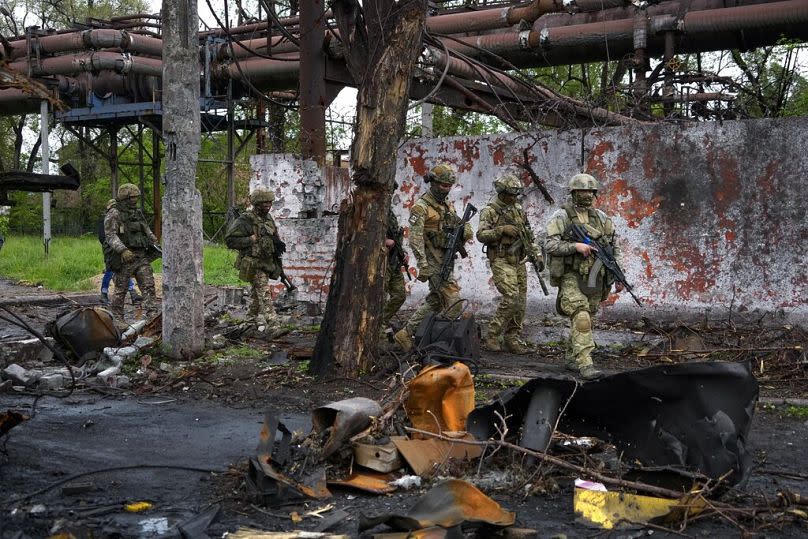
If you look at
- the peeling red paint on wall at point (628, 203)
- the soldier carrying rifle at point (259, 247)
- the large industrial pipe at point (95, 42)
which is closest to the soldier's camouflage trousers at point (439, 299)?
the soldier carrying rifle at point (259, 247)

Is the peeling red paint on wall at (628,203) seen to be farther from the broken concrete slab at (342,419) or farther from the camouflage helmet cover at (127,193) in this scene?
the camouflage helmet cover at (127,193)

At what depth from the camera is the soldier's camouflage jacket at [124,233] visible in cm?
1030

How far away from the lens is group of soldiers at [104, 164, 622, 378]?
722 cm

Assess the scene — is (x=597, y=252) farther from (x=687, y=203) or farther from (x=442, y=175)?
(x=687, y=203)

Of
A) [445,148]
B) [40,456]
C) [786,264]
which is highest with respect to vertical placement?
[445,148]

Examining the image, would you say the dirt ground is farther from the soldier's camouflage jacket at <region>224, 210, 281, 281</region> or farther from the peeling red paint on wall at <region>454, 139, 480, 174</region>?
the peeling red paint on wall at <region>454, 139, 480, 174</region>

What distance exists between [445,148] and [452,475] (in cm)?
644

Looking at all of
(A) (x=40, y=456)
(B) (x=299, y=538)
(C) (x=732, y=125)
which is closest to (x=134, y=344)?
(A) (x=40, y=456)

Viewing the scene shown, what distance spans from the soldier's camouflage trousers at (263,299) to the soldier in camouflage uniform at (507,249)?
8.29 feet

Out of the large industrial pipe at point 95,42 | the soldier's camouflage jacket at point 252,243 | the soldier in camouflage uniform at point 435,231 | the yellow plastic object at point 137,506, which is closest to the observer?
the yellow plastic object at point 137,506

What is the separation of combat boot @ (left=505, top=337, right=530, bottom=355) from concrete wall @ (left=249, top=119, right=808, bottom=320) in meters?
1.43

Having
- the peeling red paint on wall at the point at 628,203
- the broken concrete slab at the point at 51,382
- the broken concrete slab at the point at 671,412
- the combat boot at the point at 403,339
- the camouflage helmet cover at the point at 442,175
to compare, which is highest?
the camouflage helmet cover at the point at 442,175

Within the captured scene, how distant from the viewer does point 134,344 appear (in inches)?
315

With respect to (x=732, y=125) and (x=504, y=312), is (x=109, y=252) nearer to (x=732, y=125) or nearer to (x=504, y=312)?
(x=504, y=312)
